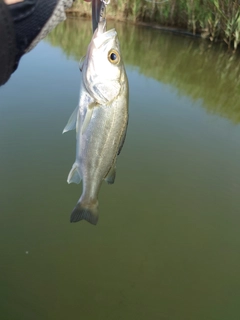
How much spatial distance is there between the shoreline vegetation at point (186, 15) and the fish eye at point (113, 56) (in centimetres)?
701

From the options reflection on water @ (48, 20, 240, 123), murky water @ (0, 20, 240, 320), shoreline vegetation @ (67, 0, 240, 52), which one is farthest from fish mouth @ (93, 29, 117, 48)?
shoreline vegetation @ (67, 0, 240, 52)

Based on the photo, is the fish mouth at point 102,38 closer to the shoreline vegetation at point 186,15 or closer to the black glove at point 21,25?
the black glove at point 21,25

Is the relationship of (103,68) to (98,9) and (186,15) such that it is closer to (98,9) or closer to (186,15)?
(98,9)

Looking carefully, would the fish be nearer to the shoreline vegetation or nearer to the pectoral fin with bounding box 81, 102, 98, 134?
the pectoral fin with bounding box 81, 102, 98, 134

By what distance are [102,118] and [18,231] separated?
1.76 m

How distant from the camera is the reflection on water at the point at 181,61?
18.9ft

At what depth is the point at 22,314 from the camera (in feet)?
7.52

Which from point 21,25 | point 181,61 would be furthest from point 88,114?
point 181,61

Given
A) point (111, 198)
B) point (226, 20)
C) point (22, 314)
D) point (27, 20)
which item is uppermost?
point (27, 20)

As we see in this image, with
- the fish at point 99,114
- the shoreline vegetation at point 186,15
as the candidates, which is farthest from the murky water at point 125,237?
the shoreline vegetation at point 186,15

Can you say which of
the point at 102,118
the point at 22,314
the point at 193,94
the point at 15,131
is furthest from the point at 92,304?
the point at 193,94

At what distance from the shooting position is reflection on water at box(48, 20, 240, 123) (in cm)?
575

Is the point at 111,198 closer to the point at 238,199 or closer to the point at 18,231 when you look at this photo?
the point at 18,231

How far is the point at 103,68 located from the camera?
132cm
